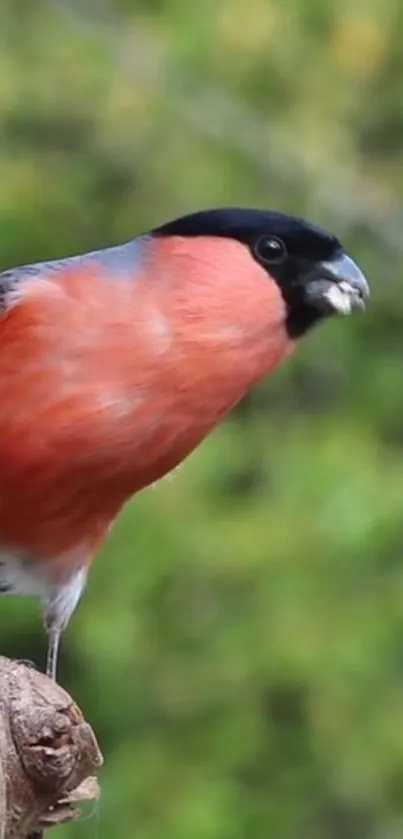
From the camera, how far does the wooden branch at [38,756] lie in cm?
177

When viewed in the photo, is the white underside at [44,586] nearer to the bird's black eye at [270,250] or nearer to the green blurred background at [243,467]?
the bird's black eye at [270,250]

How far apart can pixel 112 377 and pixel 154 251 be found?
246 millimetres

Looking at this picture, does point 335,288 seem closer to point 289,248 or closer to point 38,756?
point 289,248

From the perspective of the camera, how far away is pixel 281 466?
143 inches

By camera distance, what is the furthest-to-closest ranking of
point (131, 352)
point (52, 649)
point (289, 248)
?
point (52, 649) < point (289, 248) < point (131, 352)

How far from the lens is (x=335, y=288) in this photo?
92.7 inches

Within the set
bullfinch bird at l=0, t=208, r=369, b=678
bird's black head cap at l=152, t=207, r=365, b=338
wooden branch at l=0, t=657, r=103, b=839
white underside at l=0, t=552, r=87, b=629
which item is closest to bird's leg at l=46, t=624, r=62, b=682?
white underside at l=0, t=552, r=87, b=629

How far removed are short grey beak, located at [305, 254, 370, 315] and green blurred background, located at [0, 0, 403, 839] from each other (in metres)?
0.94

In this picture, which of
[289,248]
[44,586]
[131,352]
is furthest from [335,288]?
[44,586]

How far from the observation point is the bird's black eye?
2.41 metres

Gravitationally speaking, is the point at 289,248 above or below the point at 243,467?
above

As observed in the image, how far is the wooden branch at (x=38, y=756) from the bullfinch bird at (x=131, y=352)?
1.55 feet

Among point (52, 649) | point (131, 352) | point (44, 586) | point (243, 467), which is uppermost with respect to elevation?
point (131, 352)

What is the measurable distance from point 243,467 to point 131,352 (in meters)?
1.44
